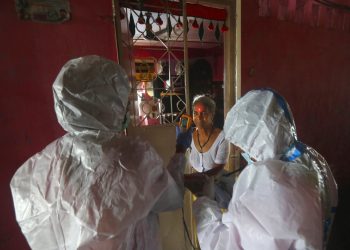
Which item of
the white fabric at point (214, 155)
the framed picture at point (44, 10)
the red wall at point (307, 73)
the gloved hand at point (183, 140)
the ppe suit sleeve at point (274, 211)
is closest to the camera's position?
the ppe suit sleeve at point (274, 211)

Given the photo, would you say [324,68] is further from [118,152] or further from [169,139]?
[118,152]

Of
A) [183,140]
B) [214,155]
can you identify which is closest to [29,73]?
[183,140]

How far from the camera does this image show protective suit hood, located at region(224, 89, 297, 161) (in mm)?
812

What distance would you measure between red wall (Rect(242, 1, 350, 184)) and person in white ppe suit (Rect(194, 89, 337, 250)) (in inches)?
34.6

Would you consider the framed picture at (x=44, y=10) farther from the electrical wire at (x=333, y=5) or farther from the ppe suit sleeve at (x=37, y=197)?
the electrical wire at (x=333, y=5)

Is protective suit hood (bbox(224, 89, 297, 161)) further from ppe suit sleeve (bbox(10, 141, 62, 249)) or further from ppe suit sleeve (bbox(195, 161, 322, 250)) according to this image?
ppe suit sleeve (bbox(10, 141, 62, 249))

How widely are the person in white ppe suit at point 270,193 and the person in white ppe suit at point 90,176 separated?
0.86 feet

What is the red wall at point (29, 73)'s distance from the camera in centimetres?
96

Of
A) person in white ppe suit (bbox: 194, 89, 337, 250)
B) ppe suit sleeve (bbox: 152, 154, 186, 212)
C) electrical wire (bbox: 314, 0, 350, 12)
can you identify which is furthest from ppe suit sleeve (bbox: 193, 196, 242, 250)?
electrical wire (bbox: 314, 0, 350, 12)

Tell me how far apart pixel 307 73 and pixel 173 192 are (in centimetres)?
188

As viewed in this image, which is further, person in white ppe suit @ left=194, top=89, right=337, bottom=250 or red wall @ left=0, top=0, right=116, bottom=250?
red wall @ left=0, top=0, right=116, bottom=250

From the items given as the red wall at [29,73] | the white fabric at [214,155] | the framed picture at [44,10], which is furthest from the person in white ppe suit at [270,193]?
the framed picture at [44,10]

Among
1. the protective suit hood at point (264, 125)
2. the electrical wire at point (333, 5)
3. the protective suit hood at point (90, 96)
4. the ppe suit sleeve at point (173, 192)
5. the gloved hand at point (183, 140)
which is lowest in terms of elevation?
the ppe suit sleeve at point (173, 192)

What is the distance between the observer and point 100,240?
0.63m
